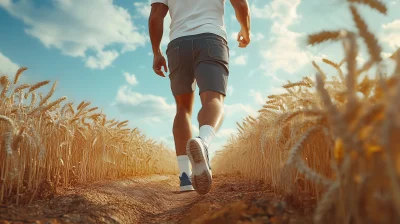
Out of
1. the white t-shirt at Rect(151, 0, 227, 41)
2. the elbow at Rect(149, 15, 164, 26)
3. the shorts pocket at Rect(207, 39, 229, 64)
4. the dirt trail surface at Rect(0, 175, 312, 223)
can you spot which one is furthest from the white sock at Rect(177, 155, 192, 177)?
the elbow at Rect(149, 15, 164, 26)

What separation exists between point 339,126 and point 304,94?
1.26m

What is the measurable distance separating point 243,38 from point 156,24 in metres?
0.83

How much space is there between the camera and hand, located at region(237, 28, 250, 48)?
9.55 feet

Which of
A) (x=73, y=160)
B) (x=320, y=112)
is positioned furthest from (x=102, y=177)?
(x=320, y=112)

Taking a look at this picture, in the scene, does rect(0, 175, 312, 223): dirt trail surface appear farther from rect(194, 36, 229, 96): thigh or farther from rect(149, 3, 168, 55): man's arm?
rect(149, 3, 168, 55): man's arm

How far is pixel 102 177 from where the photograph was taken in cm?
379

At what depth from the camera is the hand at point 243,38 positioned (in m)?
2.91

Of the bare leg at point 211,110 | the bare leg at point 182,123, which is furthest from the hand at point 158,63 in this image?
the bare leg at point 211,110

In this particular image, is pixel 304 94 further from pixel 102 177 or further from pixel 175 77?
pixel 102 177

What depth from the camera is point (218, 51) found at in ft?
8.05

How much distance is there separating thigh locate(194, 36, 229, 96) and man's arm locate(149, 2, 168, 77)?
589mm

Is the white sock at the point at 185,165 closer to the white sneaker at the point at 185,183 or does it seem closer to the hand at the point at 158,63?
the white sneaker at the point at 185,183

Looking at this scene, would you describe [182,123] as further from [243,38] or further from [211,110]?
[243,38]

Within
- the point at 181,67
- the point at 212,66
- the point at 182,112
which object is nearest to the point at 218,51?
the point at 212,66
